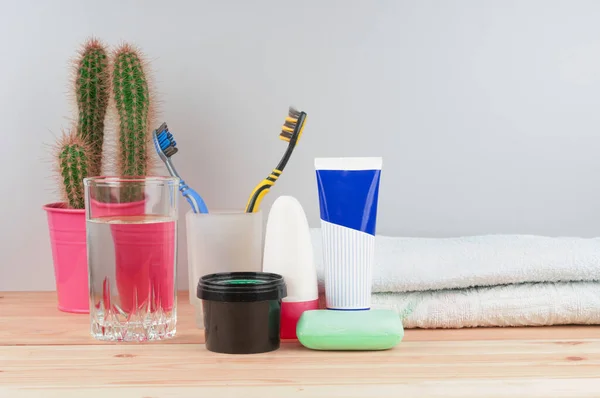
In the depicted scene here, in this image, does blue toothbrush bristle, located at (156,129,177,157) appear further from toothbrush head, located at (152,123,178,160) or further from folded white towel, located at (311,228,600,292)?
folded white towel, located at (311,228,600,292)

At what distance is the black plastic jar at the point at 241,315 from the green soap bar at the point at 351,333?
32 millimetres

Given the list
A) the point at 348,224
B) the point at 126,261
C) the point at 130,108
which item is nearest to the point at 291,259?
the point at 348,224

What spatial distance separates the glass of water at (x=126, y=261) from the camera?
76 cm

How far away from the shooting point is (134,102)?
3.04 ft

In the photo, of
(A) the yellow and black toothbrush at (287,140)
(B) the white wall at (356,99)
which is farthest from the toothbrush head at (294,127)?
(B) the white wall at (356,99)

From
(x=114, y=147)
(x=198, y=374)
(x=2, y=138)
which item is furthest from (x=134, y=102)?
(x=198, y=374)

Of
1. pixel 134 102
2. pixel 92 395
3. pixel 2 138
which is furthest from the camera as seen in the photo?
pixel 2 138

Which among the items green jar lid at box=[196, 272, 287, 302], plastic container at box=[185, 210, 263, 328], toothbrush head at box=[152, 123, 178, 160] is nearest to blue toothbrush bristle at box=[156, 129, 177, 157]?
toothbrush head at box=[152, 123, 178, 160]

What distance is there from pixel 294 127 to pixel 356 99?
282 millimetres

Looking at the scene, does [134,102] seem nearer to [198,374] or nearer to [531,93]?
[198,374]

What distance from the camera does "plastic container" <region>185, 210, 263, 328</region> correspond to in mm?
819

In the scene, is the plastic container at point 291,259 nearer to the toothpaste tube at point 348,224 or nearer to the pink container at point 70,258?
the toothpaste tube at point 348,224

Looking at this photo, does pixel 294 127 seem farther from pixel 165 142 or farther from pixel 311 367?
pixel 311 367

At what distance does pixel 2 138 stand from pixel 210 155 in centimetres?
29
